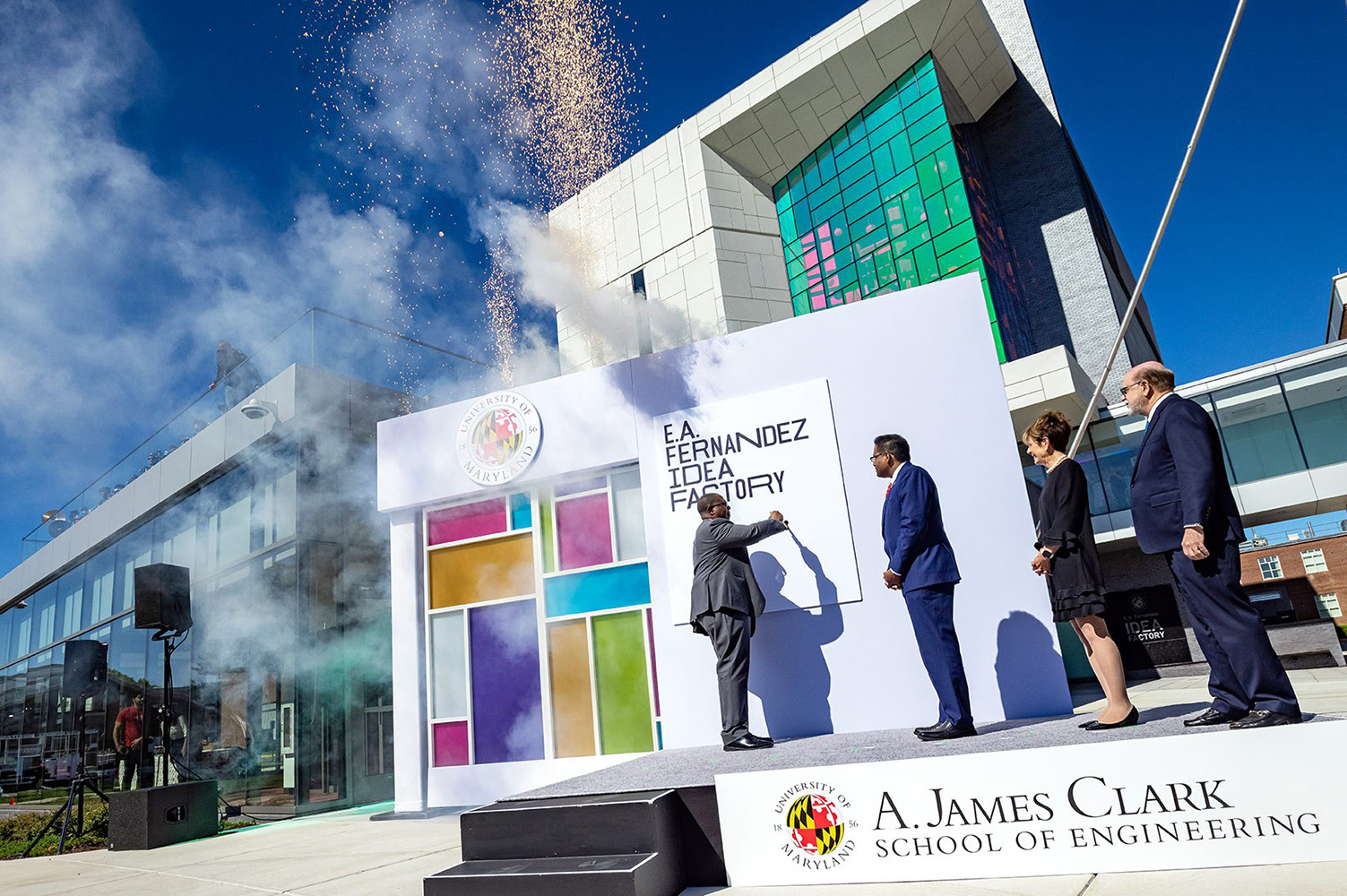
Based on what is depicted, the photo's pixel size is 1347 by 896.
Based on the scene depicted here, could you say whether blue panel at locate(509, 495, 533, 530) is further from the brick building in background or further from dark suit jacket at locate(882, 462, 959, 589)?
the brick building in background

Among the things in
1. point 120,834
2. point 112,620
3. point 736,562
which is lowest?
point 120,834

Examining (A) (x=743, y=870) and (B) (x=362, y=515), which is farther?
(B) (x=362, y=515)

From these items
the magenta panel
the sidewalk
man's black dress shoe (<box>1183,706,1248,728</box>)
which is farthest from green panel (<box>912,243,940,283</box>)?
man's black dress shoe (<box>1183,706,1248,728</box>)

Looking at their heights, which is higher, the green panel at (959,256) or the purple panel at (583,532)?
the green panel at (959,256)

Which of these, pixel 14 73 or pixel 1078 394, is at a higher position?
pixel 14 73

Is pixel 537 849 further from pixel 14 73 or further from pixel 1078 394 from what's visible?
pixel 1078 394

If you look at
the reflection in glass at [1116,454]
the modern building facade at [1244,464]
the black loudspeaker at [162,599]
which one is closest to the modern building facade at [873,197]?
the reflection in glass at [1116,454]

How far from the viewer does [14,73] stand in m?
8.55

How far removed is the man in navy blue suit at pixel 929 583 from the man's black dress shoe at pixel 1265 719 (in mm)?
1441

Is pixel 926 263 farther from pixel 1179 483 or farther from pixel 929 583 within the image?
pixel 1179 483

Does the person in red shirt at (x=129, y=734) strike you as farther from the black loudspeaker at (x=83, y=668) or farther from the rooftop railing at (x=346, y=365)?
the rooftop railing at (x=346, y=365)

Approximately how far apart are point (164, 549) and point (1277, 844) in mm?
15288

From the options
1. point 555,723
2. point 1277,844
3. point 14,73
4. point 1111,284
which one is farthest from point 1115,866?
point 1111,284

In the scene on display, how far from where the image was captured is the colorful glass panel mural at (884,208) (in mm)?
19531
